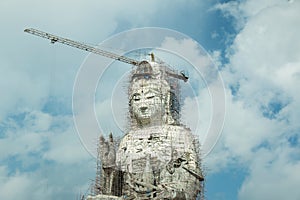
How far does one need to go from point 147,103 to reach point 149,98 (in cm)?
31

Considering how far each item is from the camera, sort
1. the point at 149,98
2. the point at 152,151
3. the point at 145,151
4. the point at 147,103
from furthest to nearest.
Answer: the point at 149,98, the point at 147,103, the point at 145,151, the point at 152,151

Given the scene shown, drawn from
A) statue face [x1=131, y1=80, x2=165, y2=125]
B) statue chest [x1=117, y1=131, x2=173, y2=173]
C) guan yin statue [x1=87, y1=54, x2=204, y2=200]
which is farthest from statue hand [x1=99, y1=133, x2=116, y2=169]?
statue face [x1=131, y1=80, x2=165, y2=125]

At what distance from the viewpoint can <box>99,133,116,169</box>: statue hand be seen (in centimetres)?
2908

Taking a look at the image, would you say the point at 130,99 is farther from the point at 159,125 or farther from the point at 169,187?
the point at 169,187

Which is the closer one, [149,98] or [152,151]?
[152,151]

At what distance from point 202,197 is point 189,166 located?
5.60 feet

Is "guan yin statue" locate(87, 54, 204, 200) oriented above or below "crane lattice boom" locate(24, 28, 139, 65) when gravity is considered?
below

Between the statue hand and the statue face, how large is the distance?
205cm

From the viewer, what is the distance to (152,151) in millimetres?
29047

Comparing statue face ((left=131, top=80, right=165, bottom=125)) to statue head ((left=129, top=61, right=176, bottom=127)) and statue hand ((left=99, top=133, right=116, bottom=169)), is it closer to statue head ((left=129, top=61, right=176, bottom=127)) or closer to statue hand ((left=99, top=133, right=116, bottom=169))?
statue head ((left=129, top=61, right=176, bottom=127))

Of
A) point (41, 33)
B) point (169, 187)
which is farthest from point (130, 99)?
point (41, 33)

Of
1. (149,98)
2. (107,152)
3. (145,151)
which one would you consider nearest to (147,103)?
(149,98)

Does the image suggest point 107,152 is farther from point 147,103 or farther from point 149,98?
point 149,98

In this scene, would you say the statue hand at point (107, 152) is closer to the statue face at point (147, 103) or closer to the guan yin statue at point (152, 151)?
the guan yin statue at point (152, 151)
